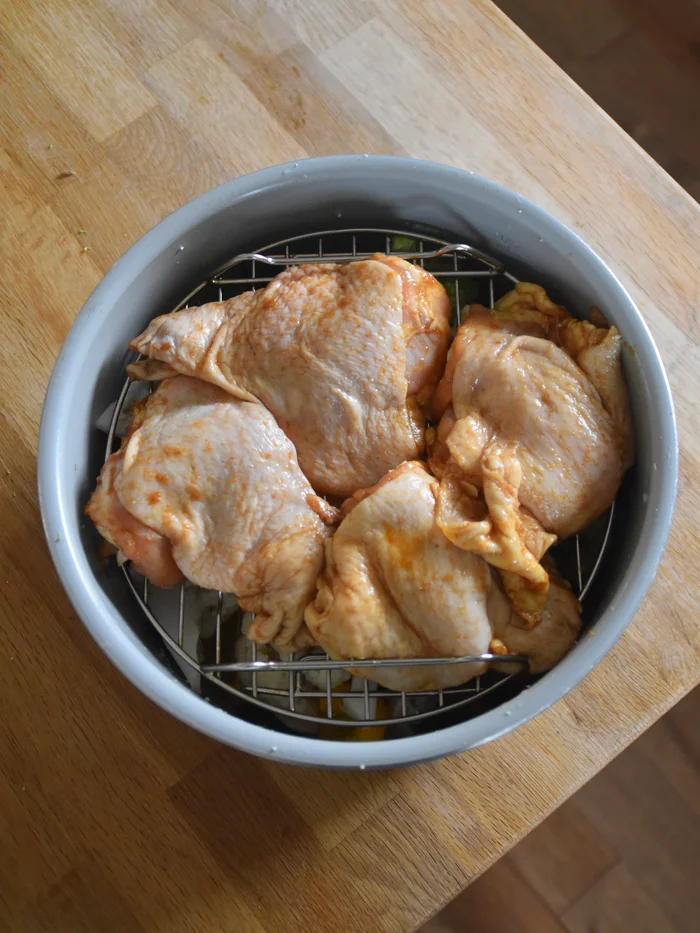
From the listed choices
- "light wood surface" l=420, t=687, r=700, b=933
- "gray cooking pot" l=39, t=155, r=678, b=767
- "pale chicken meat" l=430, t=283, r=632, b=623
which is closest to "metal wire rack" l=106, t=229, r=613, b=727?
"gray cooking pot" l=39, t=155, r=678, b=767

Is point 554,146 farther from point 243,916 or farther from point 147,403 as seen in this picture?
point 243,916

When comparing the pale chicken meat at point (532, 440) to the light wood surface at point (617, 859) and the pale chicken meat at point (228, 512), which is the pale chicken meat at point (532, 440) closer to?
the pale chicken meat at point (228, 512)

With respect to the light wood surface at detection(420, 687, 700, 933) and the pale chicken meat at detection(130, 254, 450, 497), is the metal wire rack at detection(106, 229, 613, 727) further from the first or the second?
the light wood surface at detection(420, 687, 700, 933)

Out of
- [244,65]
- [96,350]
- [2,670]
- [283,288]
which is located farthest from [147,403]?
[244,65]

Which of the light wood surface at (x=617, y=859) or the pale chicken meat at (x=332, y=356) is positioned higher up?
the pale chicken meat at (x=332, y=356)

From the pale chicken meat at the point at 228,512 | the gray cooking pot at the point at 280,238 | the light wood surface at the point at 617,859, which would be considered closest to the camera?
the gray cooking pot at the point at 280,238

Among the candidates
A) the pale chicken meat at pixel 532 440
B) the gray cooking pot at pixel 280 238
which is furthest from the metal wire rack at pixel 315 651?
the pale chicken meat at pixel 532 440
